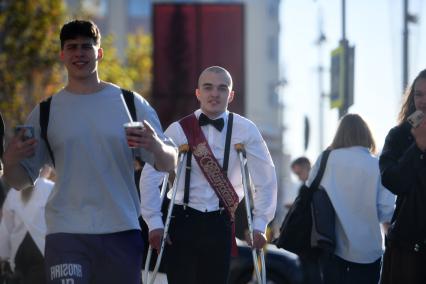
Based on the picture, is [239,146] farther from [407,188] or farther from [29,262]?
[29,262]

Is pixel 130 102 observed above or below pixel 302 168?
above

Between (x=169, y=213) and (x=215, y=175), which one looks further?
(x=215, y=175)

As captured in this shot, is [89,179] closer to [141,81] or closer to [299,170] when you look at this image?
[299,170]

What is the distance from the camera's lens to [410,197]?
788cm

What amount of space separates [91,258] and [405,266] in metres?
2.09

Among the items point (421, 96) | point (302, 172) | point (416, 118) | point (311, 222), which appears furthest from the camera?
point (302, 172)

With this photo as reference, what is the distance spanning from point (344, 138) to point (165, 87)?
23313 millimetres

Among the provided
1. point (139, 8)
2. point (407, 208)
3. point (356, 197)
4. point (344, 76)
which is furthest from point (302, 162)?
A: point (139, 8)

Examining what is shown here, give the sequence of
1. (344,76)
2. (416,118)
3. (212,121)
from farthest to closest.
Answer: (344,76) → (212,121) → (416,118)

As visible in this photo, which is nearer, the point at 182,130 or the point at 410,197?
the point at 410,197

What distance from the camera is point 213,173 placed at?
345 inches

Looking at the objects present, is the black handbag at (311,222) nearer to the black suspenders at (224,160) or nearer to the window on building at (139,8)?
the black suspenders at (224,160)

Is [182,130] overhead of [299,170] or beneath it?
overhead

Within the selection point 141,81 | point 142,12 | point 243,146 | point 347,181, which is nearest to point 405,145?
point 243,146
